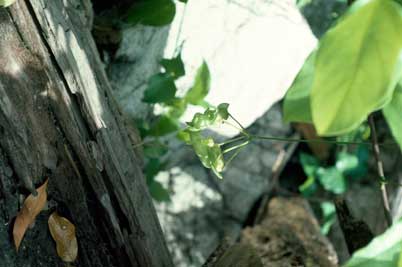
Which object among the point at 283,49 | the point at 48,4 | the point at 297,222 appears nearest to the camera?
the point at 48,4

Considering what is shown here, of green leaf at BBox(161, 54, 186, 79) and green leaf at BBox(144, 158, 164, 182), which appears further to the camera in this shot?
green leaf at BBox(144, 158, 164, 182)

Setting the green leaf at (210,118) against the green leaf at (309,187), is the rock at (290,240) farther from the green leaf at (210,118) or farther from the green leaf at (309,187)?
the green leaf at (210,118)

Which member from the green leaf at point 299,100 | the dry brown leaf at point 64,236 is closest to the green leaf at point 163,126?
the dry brown leaf at point 64,236

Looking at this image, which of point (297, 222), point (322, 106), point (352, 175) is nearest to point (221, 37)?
point (297, 222)

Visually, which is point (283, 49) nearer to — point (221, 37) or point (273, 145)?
point (221, 37)

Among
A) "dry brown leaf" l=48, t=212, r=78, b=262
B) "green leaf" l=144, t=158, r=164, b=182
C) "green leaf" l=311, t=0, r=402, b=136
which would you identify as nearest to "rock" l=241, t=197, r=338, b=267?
"green leaf" l=144, t=158, r=164, b=182

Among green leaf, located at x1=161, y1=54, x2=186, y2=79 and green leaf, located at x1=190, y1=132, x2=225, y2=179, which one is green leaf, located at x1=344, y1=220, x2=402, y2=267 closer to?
green leaf, located at x1=190, y1=132, x2=225, y2=179
